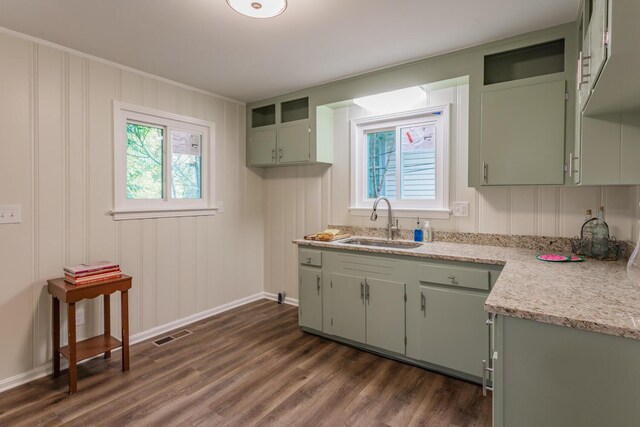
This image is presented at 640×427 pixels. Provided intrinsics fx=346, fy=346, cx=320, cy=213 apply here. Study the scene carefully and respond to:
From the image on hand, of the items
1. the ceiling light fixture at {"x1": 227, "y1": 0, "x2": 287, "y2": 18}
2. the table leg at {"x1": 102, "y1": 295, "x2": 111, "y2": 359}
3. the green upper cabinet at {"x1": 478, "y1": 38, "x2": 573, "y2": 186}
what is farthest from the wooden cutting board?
the ceiling light fixture at {"x1": 227, "y1": 0, "x2": 287, "y2": 18}

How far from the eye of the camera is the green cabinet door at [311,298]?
301 centimetres

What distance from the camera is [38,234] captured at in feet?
7.84

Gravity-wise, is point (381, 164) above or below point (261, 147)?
below

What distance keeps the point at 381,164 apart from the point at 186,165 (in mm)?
1905

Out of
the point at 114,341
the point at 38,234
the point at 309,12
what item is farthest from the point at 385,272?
the point at 38,234

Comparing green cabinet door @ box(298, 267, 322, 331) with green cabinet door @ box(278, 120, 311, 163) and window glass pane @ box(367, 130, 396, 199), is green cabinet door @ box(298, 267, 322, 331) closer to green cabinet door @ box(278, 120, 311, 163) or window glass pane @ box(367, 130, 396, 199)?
window glass pane @ box(367, 130, 396, 199)

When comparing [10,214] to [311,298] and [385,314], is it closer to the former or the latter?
[311,298]

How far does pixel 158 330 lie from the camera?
313 centimetres

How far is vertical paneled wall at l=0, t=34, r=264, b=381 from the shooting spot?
2279 mm

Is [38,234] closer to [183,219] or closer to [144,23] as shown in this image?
[183,219]

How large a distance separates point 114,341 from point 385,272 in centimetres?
205

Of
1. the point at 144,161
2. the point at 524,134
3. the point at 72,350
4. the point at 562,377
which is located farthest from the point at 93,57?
the point at 562,377

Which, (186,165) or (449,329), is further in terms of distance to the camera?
(186,165)

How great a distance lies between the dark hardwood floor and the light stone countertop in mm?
883
